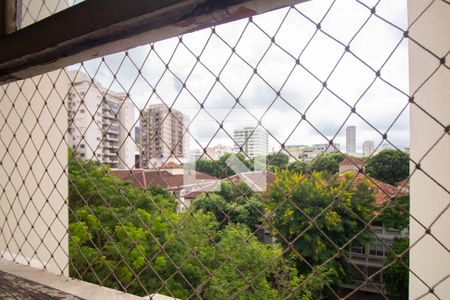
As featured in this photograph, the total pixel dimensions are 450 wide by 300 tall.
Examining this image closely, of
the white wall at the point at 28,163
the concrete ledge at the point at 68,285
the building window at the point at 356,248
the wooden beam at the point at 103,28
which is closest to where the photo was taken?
the wooden beam at the point at 103,28

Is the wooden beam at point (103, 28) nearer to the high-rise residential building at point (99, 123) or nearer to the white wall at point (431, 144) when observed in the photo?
the high-rise residential building at point (99, 123)

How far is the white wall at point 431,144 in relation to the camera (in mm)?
639

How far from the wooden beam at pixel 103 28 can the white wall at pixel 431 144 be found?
0.49 metres

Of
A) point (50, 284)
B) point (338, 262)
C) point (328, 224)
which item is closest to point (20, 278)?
point (50, 284)

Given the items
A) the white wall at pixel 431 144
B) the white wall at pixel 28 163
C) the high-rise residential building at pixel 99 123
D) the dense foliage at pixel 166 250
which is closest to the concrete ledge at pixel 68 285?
the white wall at pixel 28 163

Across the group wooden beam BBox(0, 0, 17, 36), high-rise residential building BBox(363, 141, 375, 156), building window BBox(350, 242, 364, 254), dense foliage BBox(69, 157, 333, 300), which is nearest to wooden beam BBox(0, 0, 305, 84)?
wooden beam BBox(0, 0, 17, 36)

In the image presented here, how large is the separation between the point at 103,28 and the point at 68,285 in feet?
1.35

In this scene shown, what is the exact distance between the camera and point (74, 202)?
600cm

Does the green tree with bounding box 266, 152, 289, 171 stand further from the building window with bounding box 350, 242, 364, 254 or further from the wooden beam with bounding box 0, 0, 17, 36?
the building window with bounding box 350, 242, 364, 254

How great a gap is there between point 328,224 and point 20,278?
6.79 metres

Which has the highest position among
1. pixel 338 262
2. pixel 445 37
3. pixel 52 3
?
pixel 52 3

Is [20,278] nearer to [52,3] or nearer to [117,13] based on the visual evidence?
[117,13]

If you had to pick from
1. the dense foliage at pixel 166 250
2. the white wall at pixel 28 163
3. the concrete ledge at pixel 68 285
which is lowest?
the dense foliage at pixel 166 250

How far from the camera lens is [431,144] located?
67 centimetres
